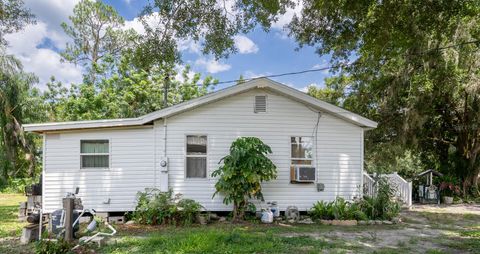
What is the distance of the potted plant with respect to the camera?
12.7 meters

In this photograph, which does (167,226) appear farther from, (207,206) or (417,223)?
(417,223)

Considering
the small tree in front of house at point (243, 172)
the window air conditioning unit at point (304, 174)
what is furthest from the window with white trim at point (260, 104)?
the window air conditioning unit at point (304, 174)

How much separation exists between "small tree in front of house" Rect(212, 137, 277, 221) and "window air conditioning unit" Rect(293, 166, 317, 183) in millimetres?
815

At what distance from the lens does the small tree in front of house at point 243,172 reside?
25.8 feet

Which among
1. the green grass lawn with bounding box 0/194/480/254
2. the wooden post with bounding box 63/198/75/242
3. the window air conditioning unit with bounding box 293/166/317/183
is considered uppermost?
the window air conditioning unit with bounding box 293/166/317/183

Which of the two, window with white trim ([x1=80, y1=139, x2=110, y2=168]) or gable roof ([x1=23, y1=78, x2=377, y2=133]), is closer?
gable roof ([x1=23, y1=78, x2=377, y2=133])

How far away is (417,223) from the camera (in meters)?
8.54

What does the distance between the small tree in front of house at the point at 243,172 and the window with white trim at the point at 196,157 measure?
2.21 ft

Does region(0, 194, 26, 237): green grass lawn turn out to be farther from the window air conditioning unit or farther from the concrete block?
the window air conditioning unit

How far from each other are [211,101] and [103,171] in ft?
10.9

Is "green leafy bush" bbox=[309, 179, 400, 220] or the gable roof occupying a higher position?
the gable roof

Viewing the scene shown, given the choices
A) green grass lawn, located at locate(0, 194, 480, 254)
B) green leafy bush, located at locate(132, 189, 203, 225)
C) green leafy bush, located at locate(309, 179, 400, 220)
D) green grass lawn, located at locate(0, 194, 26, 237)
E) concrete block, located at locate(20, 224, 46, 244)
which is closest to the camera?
green grass lawn, located at locate(0, 194, 480, 254)

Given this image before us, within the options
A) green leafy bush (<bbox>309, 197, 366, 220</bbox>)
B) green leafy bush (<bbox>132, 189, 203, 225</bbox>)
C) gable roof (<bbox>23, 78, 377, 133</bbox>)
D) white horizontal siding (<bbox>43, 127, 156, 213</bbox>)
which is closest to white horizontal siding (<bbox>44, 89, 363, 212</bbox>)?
white horizontal siding (<bbox>43, 127, 156, 213</bbox>)

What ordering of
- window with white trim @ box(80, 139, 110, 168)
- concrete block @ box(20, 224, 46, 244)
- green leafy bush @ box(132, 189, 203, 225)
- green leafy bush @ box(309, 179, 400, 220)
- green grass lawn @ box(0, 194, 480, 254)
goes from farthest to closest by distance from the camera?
window with white trim @ box(80, 139, 110, 168) → green leafy bush @ box(309, 179, 400, 220) → green leafy bush @ box(132, 189, 203, 225) → concrete block @ box(20, 224, 46, 244) → green grass lawn @ box(0, 194, 480, 254)
